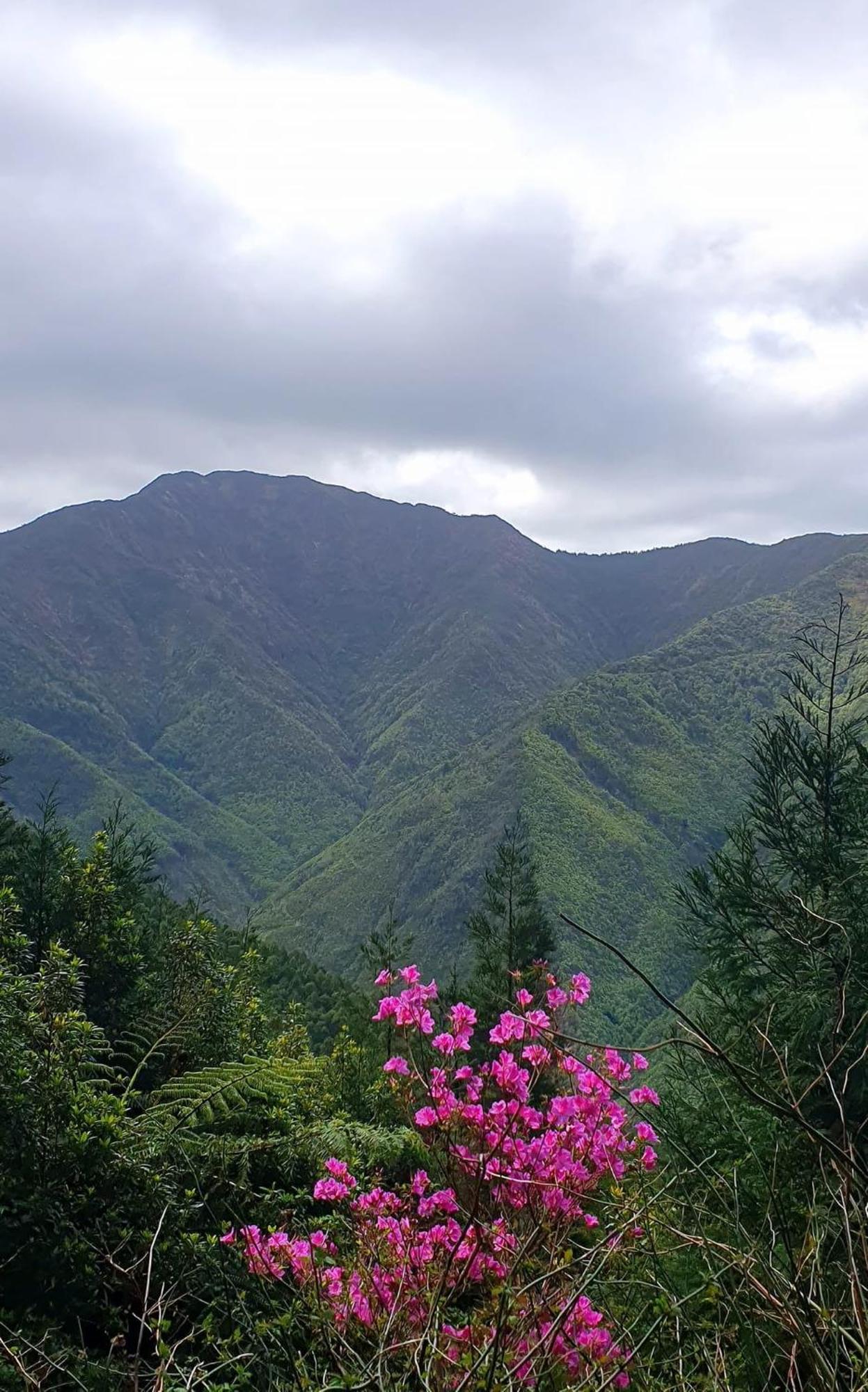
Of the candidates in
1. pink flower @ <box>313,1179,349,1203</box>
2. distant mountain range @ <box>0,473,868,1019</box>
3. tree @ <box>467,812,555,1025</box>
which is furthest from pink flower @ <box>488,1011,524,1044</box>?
distant mountain range @ <box>0,473,868,1019</box>

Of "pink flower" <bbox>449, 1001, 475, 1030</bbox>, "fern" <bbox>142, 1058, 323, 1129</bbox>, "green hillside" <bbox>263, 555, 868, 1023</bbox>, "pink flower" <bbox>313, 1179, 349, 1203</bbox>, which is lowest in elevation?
"green hillside" <bbox>263, 555, 868, 1023</bbox>

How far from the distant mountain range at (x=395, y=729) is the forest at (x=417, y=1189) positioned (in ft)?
65.8

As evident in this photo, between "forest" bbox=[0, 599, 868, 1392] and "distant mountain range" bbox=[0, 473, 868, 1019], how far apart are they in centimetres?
2005

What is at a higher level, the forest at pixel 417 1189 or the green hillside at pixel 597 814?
the forest at pixel 417 1189

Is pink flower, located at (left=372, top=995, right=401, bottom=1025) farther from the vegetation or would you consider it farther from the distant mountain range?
the distant mountain range

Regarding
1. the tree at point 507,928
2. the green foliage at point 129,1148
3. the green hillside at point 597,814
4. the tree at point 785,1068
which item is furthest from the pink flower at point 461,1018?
the green hillside at point 597,814

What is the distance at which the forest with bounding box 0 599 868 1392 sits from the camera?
1.93 m

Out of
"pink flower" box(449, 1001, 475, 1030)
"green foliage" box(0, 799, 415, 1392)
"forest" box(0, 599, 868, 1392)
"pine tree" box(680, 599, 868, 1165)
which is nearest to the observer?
"forest" box(0, 599, 868, 1392)

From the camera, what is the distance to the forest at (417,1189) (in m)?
1.93

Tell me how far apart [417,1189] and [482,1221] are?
1.15 feet

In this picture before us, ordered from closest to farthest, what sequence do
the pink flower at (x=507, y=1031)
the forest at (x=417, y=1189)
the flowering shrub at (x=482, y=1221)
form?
the forest at (x=417, y=1189) → the flowering shrub at (x=482, y=1221) → the pink flower at (x=507, y=1031)

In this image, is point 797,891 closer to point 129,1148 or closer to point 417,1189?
point 417,1189

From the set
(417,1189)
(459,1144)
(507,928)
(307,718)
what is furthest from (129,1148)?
(307,718)

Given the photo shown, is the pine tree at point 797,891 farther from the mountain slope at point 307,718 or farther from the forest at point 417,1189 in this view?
the mountain slope at point 307,718
